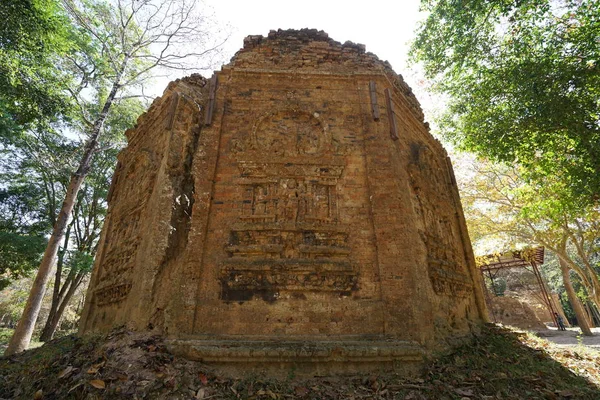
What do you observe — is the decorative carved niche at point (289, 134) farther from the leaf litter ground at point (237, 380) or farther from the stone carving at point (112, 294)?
the leaf litter ground at point (237, 380)

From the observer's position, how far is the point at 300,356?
13.7 ft

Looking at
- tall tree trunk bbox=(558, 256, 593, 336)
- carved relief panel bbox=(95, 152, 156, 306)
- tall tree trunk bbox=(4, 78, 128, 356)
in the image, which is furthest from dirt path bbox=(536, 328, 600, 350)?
tall tree trunk bbox=(4, 78, 128, 356)

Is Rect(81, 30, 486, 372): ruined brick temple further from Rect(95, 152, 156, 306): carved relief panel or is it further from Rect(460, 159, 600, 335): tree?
Rect(460, 159, 600, 335): tree

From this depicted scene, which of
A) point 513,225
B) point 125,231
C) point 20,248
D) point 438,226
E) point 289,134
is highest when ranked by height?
point 513,225

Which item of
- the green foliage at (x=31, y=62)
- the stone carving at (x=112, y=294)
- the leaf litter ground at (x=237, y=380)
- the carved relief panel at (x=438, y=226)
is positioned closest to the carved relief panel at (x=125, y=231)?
the stone carving at (x=112, y=294)

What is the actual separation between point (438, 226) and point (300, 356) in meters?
4.38

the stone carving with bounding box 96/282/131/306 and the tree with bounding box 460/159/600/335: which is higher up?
the tree with bounding box 460/159/600/335

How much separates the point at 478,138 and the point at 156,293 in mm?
8962

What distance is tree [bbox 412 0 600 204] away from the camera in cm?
726

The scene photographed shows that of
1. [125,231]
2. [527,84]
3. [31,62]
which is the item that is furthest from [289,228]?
[31,62]

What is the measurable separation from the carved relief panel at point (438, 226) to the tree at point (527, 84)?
2328mm

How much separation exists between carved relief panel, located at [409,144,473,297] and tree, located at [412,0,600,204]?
2.33 meters

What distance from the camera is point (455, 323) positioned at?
5918mm

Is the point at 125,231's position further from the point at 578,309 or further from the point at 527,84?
the point at 578,309
